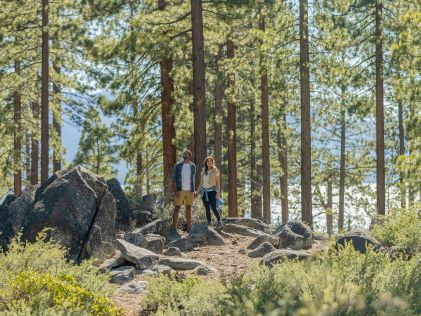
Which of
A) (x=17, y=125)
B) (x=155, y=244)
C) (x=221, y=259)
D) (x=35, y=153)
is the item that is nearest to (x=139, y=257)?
(x=155, y=244)

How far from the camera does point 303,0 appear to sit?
1920cm

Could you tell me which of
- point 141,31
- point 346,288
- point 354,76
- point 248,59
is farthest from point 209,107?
point 346,288

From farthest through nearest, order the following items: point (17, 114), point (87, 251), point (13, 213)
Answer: point (17, 114) < point (13, 213) < point (87, 251)

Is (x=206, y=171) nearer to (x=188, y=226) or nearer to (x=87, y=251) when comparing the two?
(x=188, y=226)

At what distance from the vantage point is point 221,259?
36.9ft

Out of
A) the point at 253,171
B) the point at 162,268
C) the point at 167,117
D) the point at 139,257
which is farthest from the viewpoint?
the point at 253,171

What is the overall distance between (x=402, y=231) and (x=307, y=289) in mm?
5683

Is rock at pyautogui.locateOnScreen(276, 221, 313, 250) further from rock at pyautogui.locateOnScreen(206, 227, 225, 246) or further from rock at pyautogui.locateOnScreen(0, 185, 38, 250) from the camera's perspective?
rock at pyautogui.locateOnScreen(0, 185, 38, 250)

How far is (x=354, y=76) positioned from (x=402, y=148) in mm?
12129

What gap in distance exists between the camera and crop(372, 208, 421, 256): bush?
9.81 m

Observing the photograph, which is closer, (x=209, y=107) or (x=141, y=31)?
(x=141, y=31)

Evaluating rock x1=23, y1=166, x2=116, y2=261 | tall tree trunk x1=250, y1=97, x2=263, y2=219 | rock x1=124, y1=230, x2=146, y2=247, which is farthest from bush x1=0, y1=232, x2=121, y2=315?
tall tree trunk x1=250, y1=97, x2=263, y2=219

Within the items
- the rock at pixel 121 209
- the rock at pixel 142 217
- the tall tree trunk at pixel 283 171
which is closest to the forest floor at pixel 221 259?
the rock at pixel 142 217

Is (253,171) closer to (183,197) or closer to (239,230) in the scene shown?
(239,230)
